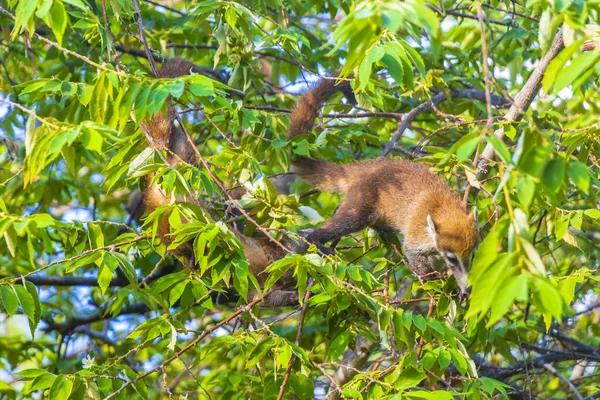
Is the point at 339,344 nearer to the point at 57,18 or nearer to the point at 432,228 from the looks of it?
the point at 432,228

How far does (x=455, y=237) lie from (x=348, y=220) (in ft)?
2.61

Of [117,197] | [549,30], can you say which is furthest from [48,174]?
[549,30]

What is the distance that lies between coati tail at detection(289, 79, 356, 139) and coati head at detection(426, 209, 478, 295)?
1.13m

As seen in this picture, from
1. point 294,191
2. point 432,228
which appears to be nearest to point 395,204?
point 432,228

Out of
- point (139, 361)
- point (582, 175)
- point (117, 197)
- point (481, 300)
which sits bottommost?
point (139, 361)

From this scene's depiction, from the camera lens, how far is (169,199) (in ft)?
16.0

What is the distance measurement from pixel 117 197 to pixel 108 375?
4.76 meters

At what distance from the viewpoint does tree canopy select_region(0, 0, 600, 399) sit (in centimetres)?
223

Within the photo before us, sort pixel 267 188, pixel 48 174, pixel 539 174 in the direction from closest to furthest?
pixel 539 174 → pixel 267 188 → pixel 48 174

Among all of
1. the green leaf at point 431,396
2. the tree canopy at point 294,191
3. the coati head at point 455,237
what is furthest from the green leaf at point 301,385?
the coati head at point 455,237

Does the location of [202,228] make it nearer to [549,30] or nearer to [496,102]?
[549,30]

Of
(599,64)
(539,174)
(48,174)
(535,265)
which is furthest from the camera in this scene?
(48,174)

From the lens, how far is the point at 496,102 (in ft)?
18.3

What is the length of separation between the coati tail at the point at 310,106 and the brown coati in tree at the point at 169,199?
792 mm
